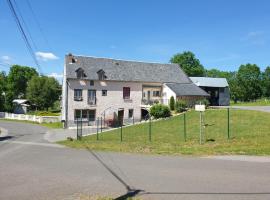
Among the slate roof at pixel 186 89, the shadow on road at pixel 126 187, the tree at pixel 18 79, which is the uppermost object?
the tree at pixel 18 79

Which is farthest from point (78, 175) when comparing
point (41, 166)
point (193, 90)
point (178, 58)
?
point (178, 58)

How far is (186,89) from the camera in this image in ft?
161

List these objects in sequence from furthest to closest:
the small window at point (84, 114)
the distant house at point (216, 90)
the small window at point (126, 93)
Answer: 1. the distant house at point (216, 90)
2. the small window at point (126, 93)
3. the small window at point (84, 114)

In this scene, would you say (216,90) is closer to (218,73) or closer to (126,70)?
(126,70)

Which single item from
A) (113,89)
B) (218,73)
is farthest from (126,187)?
(218,73)

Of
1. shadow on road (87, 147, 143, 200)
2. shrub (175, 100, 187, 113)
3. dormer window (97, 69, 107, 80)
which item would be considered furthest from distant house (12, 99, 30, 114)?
shadow on road (87, 147, 143, 200)

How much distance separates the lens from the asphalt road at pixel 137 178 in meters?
8.79

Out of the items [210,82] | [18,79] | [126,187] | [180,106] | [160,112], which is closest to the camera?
[126,187]

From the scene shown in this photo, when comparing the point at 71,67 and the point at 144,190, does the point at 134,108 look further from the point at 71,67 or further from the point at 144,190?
the point at 144,190

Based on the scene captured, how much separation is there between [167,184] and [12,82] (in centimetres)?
10227

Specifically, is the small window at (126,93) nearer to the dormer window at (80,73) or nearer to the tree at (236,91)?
the dormer window at (80,73)

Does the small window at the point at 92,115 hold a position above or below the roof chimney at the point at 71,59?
below

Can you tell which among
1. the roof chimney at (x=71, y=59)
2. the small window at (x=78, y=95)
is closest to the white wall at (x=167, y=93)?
the small window at (x=78, y=95)

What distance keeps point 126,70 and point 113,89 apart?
463 centimetres
